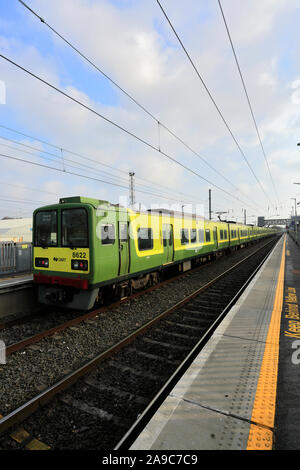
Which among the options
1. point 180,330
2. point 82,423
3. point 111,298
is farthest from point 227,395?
point 111,298

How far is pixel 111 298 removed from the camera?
7211mm

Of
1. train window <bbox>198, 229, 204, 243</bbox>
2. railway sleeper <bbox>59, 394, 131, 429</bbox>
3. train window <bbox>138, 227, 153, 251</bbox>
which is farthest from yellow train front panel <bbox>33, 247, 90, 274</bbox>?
train window <bbox>198, 229, 204, 243</bbox>

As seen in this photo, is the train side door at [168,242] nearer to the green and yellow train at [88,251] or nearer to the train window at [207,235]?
the green and yellow train at [88,251]

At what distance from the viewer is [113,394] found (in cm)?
334

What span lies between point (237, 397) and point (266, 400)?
316mm

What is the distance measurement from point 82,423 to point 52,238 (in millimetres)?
4489

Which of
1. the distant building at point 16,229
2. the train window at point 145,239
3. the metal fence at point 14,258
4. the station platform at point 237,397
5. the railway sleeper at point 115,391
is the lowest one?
the railway sleeper at point 115,391

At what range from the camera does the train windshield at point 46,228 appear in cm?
634

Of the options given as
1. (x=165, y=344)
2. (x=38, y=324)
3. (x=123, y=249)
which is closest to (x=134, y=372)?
(x=165, y=344)

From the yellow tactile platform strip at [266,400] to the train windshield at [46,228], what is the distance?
5.27 metres

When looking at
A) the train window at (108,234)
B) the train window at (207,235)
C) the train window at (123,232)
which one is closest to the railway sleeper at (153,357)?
the train window at (108,234)

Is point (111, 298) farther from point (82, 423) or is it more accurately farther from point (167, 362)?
point (82, 423)

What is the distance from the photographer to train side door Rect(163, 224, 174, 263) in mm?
9172

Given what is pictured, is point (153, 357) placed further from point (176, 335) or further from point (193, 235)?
point (193, 235)
